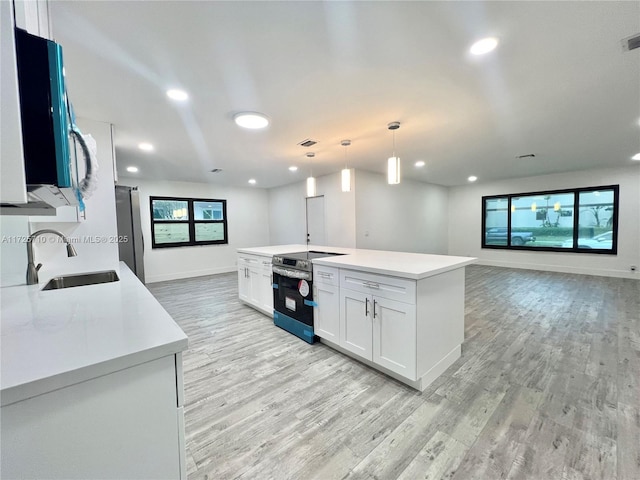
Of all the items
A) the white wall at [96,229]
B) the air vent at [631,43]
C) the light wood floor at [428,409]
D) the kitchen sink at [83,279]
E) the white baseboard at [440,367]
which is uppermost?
the air vent at [631,43]

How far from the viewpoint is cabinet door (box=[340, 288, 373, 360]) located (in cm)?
220

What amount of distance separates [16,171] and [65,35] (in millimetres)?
1601

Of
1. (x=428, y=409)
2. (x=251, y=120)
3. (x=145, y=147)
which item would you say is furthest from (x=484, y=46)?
(x=145, y=147)

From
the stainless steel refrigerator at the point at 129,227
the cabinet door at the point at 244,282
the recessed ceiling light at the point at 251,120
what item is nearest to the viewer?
the recessed ceiling light at the point at 251,120

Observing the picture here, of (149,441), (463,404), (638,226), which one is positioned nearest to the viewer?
(149,441)

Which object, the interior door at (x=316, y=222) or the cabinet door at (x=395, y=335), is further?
the interior door at (x=316, y=222)

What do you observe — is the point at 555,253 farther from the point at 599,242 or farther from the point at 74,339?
the point at 74,339

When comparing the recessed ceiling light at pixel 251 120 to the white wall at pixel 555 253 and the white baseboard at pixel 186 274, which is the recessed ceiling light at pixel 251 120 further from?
the white wall at pixel 555 253

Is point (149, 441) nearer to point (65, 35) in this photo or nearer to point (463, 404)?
point (463, 404)

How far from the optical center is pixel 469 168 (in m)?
5.42

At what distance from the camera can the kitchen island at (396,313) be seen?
6.31 ft

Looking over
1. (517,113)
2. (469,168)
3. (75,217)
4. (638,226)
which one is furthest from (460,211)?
(75,217)

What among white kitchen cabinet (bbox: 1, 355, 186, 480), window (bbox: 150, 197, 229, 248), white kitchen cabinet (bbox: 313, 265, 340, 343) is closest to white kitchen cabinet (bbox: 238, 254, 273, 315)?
white kitchen cabinet (bbox: 313, 265, 340, 343)

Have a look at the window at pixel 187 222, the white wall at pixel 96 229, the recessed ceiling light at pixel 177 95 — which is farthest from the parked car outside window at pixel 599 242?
the white wall at pixel 96 229
